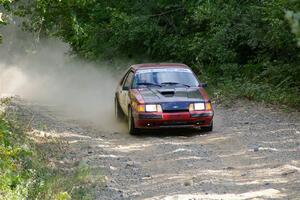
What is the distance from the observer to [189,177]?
889 centimetres

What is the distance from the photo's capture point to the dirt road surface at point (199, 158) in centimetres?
822

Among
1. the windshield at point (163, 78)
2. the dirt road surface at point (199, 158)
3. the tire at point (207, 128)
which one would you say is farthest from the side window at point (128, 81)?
the tire at point (207, 128)

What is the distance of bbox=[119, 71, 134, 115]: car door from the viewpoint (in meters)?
13.7

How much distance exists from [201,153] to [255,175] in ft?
6.15

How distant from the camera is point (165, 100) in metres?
12.5

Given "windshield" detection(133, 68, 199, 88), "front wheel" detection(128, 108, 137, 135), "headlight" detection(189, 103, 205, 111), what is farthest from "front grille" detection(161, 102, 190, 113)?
"windshield" detection(133, 68, 199, 88)

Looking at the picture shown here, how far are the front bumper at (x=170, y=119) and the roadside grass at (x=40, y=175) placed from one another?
6.54ft

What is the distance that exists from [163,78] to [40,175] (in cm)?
530

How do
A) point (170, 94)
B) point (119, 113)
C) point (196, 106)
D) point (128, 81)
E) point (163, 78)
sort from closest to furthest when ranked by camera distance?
point (196, 106) → point (170, 94) → point (163, 78) → point (128, 81) → point (119, 113)

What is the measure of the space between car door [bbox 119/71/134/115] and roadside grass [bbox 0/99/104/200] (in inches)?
110

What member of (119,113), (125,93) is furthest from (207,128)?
(119,113)

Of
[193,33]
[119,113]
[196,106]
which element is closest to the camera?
[196,106]

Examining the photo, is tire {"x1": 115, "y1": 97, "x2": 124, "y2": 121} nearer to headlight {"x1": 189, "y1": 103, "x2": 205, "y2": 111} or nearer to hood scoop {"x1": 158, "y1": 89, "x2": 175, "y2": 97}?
hood scoop {"x1": 158, "y1": 89, "x2": 175, "y2": 97}

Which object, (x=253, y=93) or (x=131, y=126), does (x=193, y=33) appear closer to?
(x=253, y=93)
